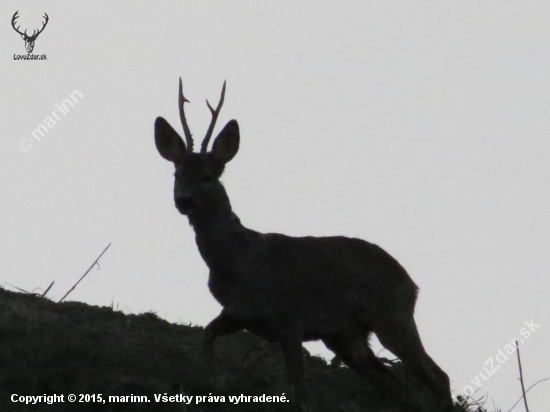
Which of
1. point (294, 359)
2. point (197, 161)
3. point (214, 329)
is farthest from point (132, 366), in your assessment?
point (197, 161)

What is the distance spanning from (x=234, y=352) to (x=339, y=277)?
4.81ft

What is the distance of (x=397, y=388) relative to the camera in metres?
9.55

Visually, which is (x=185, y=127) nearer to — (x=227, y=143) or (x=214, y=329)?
(x=227, y=143)

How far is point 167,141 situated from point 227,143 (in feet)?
1.81

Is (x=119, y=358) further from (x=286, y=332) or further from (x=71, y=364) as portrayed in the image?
(x=286, y=332)

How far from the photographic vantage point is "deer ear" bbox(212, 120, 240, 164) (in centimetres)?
957

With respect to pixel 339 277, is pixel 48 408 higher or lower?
lower

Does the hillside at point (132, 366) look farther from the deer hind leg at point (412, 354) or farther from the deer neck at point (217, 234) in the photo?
the deer neck at point (217, 234)

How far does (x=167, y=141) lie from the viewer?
31.8ft

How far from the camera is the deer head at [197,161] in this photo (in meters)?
9.12

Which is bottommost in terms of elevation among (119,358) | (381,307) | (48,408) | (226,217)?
(48,408)

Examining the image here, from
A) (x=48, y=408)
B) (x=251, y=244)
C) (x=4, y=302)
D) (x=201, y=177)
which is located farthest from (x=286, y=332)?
(x=4, y=302)

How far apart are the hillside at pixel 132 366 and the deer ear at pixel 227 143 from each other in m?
1.75

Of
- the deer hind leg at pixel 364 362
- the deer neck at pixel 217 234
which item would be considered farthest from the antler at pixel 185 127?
the deer hind leg at pixel 364 362
